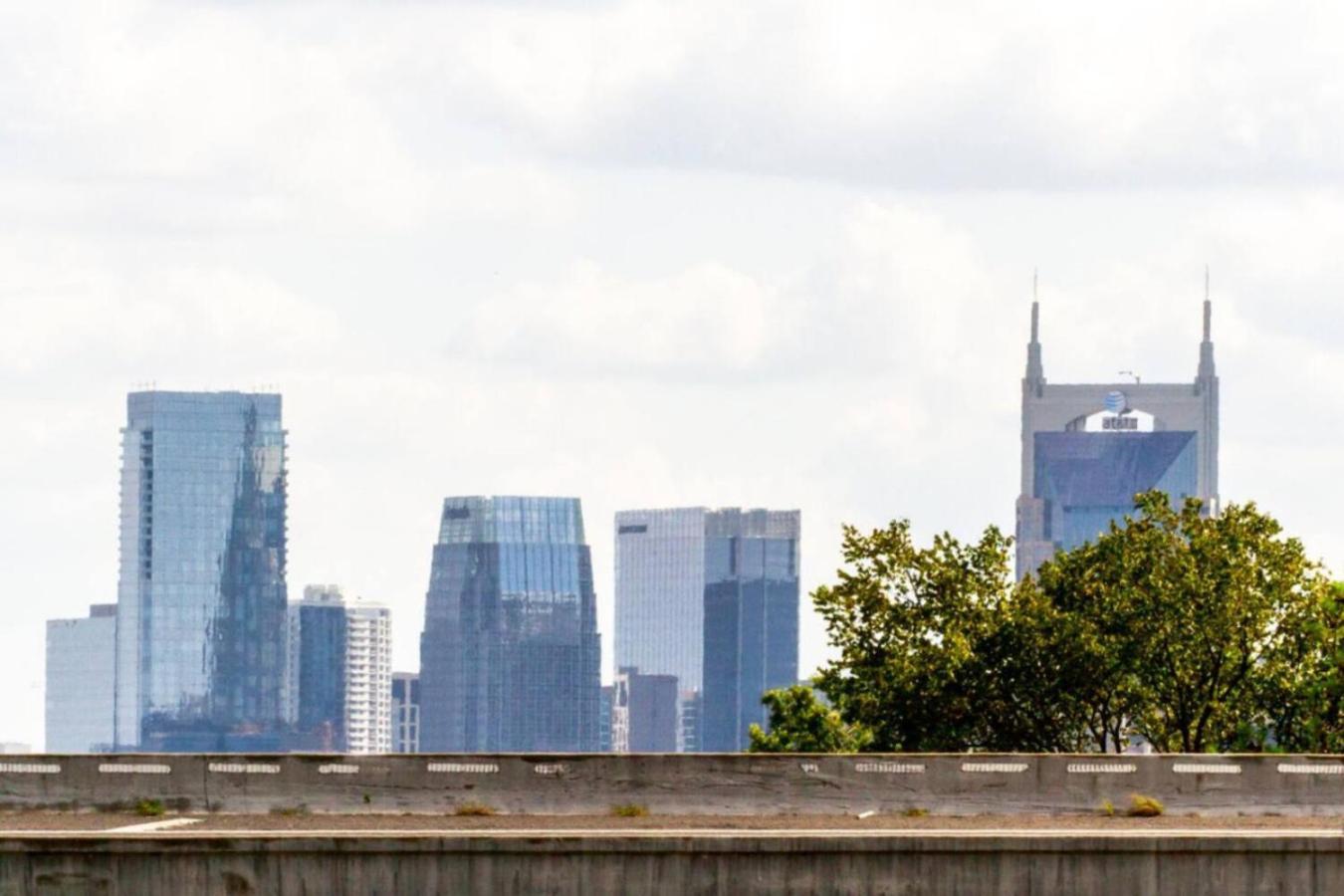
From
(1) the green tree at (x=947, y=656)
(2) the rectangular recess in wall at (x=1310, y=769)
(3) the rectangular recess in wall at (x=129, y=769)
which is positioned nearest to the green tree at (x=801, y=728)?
(1) the green tree at (x=947, y=656)

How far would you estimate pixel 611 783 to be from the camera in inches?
1457

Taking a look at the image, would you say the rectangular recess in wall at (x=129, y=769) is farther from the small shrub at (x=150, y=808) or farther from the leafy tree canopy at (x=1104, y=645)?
the leafy tree canopy at (x=1104, y=645)

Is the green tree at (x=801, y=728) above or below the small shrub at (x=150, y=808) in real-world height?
below

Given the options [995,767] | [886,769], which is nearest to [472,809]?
[886,769]

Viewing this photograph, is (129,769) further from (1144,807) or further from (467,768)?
(1144,807)

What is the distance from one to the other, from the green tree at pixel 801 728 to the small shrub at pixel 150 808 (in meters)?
70.8

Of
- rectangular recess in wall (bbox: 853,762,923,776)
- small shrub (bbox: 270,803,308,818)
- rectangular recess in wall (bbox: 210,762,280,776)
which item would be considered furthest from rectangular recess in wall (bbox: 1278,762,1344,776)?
rectangular recess in wall (bbox: 210,762,280,776)

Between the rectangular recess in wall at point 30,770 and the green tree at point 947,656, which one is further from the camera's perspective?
the green tree at point 947,656

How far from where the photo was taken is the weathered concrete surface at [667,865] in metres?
30.1

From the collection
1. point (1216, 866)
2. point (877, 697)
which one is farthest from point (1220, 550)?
point (1216, 866)

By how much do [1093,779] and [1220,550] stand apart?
50.4 meters

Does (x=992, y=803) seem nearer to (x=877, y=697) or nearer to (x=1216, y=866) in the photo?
(x=1216, y=866)

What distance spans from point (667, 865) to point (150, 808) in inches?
351

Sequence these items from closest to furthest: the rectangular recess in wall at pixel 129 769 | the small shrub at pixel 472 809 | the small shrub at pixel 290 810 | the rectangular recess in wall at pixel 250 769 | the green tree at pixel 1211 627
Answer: the small shrub at pixel 472 809 < the small shrub at pixel 290 810 < the rectangular recess in wall at pixel 250 769 < the rectangular recess in wall at pixel 129 769 < the green tree at pixel 1211 627
